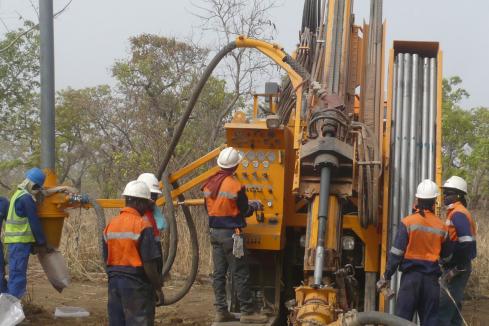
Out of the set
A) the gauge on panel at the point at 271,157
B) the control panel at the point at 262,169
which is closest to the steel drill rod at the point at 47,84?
the control panel at the point at 262,169

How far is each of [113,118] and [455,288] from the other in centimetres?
1583

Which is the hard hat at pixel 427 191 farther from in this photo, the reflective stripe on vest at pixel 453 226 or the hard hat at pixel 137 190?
the hard hat at pixel 137 190

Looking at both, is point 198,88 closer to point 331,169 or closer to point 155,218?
point 155,218

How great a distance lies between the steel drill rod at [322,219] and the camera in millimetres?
5988

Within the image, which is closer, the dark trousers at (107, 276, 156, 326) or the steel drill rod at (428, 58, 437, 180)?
the dark trousers at (107, 276, 156, 326)

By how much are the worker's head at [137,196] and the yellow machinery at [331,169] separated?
1345 mm

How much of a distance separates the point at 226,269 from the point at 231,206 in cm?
67

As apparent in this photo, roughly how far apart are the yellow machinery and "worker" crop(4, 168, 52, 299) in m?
0.20

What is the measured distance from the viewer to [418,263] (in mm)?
6359

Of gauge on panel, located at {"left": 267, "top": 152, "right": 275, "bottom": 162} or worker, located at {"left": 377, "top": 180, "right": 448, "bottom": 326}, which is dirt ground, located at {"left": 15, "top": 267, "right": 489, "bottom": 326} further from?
worker, located at {"left": 377, "top": 180, "right": 448, "bottom": 326}

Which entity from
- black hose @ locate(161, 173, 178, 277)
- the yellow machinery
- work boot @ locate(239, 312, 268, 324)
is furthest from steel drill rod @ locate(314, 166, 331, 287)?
black hose @ locate(161, 173, 178, 277)

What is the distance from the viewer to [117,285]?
602 centimetres

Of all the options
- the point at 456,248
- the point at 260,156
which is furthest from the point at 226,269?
the point at 456,248

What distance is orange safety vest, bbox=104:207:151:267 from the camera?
5.92 m
